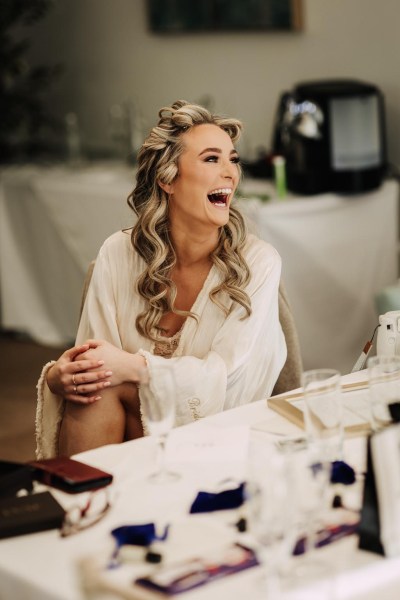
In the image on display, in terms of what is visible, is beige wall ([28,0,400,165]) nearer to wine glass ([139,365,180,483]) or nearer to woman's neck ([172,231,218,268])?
woman's neck ([172,231,218,268])

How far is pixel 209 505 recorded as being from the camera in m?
1.73

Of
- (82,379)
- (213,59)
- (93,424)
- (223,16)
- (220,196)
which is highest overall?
(223,16)

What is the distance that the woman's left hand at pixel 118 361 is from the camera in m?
2.56

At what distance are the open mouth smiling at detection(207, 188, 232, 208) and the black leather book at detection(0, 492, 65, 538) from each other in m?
1.20

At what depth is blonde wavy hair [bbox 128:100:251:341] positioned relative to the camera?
2.76m

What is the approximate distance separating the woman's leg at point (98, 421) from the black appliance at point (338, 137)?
7.06 ft

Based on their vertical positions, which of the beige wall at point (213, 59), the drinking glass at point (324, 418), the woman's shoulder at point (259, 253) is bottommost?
the drinking glass at point (324, 418)

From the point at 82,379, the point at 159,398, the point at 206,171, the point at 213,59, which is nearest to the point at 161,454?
the point at 159,398

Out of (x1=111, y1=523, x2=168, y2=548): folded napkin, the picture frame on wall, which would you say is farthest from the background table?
(x1=111, y1=523, x2=168, y2=548): folded napkin

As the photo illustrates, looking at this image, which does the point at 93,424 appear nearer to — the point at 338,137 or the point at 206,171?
the point at 206,171

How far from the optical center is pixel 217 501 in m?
1.73

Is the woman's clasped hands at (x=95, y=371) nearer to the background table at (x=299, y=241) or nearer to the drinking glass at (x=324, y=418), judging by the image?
the drinking glass at (x=324, y=418)

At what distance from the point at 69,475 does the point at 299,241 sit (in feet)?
9.02

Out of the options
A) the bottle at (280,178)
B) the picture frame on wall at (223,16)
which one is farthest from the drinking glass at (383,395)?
the picture frame on wall at (223,16)
